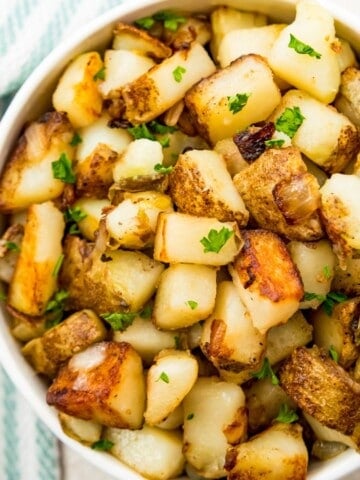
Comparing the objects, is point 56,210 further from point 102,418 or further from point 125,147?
point 102,418

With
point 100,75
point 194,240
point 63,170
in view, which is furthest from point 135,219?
point 100,75

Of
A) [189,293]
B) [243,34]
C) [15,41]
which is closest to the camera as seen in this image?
[189,293]

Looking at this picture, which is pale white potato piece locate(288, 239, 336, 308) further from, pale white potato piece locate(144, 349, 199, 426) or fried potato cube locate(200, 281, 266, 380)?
pale white potato piece locate(144, 349, 199, 426)

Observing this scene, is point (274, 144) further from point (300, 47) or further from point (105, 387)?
point (105, 387)

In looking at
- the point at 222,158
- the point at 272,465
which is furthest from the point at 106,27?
the point at 272,465

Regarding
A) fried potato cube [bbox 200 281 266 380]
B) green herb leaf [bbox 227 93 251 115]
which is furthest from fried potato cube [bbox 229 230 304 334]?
green herb leaf [bbox 227 93 251 115]

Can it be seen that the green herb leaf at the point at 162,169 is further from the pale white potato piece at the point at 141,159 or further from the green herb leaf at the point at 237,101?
the green herb leaf at the point at 237,101
